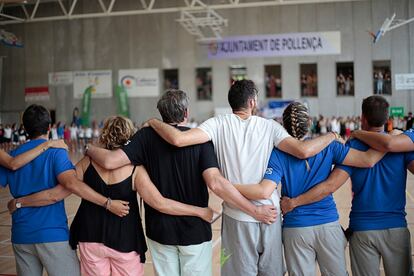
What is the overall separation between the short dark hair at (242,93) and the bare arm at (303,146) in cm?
36

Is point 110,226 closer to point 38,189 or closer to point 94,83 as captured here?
point 38,189

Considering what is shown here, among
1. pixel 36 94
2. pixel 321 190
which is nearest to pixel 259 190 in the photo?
pixel 321 190

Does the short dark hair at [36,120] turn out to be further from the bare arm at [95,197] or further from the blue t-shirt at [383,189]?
the blue t-shirt at [383,189]

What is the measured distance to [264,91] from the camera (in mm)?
29156

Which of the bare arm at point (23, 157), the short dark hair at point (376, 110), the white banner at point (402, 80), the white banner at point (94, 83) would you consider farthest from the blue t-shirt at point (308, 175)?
the white banner at point (94, 83)

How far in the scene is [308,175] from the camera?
2.99 metres

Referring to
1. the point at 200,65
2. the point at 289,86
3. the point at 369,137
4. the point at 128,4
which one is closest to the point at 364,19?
the point at 289,86

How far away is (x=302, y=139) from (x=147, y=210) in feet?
3.83

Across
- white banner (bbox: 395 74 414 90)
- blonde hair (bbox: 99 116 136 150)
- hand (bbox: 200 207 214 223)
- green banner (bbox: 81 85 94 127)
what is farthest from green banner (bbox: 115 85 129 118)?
hand (bbox: 200 207 214 223)

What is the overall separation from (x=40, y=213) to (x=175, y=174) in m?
Answer: 1.05

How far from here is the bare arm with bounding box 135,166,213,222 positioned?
290 centimetres

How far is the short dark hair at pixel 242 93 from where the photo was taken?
296cm

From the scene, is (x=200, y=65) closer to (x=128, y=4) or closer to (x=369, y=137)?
(x=128, y=4)

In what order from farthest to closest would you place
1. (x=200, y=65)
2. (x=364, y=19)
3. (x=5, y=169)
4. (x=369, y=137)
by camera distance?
(x=200, y=65) < (x=364, y=19) < (x=5, y=169) < (x=369, y=137)
